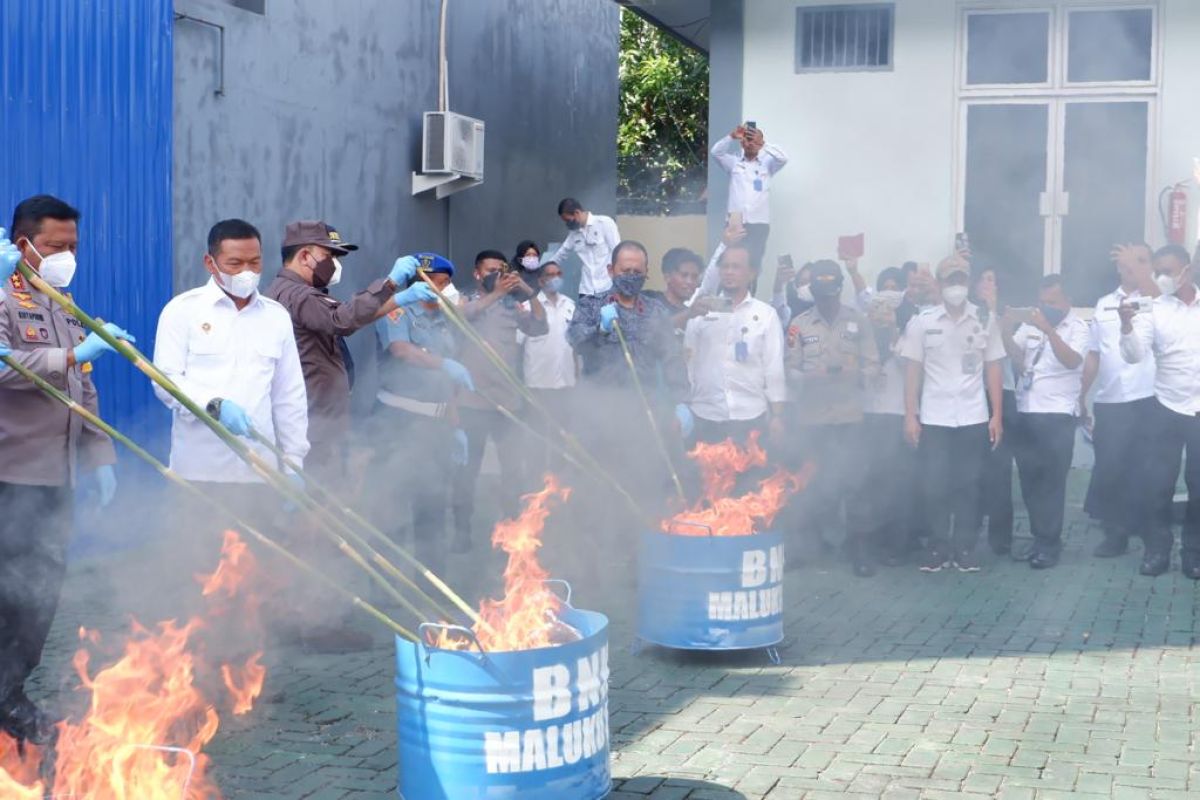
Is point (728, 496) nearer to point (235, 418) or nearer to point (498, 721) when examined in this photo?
point (235, 418)

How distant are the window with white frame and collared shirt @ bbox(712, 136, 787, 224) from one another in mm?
902

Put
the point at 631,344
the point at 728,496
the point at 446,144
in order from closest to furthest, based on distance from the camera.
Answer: the point at 728,496, the point at 631,344, the point at 446,144

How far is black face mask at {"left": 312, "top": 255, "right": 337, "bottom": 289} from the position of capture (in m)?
6.65

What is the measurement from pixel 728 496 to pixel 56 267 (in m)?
3.71

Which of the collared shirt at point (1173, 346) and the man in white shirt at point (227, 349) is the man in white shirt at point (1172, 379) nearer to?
the collared shirt at point (1173, 346)

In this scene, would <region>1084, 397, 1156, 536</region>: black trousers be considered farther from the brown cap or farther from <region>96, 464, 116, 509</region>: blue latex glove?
<region>96, 464, 116, 509</region>: blue latex glove

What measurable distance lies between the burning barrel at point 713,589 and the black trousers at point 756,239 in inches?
225

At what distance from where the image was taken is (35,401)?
505 centimetres

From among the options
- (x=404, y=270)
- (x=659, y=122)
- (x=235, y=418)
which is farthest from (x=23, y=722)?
(x=659, y=122)

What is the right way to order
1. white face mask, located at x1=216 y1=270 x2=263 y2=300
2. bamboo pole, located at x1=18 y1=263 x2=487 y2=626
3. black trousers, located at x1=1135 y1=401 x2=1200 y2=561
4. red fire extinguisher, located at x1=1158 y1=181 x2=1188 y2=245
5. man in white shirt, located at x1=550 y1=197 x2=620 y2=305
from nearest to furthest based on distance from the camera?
bamboo pole, located at x1=18 y1=263 x2=487 y2=626
white face mask, located at x1=216 y1=270 x2=263 y2=300
black trousers, located at x1=1135 y1=401 x2=1200 y2=561
red fire extinguisher, located at x1=1158 y1=181 x2=1188 y2=245
man in white shirt, located at x1=550 y1=197 x2=620 y2=305

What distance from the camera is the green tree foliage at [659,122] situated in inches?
1075

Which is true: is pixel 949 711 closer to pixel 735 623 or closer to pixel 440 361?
pixel 735 623

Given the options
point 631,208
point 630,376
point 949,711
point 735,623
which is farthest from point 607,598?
point 631,208

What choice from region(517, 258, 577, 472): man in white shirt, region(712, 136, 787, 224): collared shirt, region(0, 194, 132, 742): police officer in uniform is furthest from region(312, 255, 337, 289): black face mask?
region(712, 136, 787, 224): collared shirt
